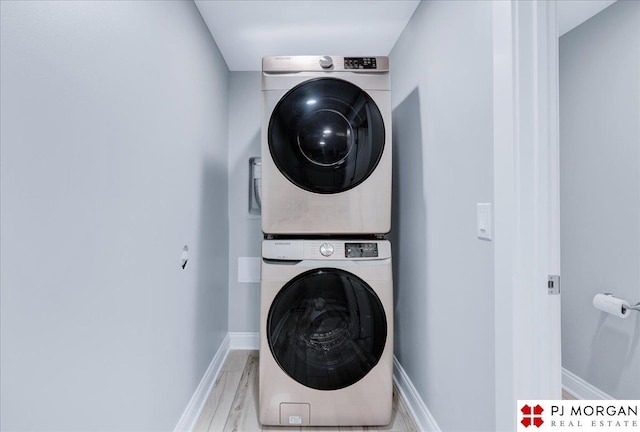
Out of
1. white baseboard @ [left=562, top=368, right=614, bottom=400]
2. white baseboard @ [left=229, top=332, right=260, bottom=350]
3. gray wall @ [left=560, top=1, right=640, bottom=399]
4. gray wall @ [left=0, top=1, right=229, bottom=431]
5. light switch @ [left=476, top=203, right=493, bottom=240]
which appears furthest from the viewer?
white baseboard @ [left=229, top=332, right=260, bottom=350]

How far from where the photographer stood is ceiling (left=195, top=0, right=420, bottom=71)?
5.74 feet

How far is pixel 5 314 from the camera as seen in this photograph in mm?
652

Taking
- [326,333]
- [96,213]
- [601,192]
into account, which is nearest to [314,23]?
[96,213]

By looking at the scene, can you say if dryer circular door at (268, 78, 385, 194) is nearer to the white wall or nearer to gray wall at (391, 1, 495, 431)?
gray wall at (391, 1, 495, 431)

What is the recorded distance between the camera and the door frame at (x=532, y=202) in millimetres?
988

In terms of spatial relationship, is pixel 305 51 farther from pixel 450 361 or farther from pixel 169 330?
pixel 450 361

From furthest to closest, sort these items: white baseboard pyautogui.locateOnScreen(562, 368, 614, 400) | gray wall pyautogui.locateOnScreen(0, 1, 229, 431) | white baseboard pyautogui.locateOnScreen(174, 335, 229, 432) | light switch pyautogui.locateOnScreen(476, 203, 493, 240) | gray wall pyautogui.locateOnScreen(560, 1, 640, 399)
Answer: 1. white baseboard pyautogui.locateOnScreen(562, 368, 614, 400)
2. gray wall pyautogui.locateOnScreen(560, 1, 640, 399)
3. white baseboard pyautogui.locateOnScreen(174, 335, 229, 432)
4. light switch pyautogui.locateOnScreen(476, 203, 493, 240)
5. gray wall pyautogui.locateOnScreen(0, 1, 229, 431)

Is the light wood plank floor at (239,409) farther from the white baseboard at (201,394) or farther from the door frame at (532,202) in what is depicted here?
the door frame at (532,202)

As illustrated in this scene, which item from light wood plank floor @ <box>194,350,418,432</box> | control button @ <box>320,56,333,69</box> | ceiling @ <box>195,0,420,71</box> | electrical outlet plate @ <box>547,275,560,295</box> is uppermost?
ceiling @ <box>195,0,420,71</box>

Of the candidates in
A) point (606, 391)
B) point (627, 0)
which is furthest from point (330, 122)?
point (606, 391)

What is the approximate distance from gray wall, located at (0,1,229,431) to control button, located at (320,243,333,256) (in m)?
0.67

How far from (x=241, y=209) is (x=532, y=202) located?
80.1 inches

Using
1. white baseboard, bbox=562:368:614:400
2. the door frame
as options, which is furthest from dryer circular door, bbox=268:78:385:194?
white baseboard, bbox=562:368:614:400

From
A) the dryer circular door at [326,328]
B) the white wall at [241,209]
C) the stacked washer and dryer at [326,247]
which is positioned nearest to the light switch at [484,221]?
the stacked washer and dryer at [326,247]
